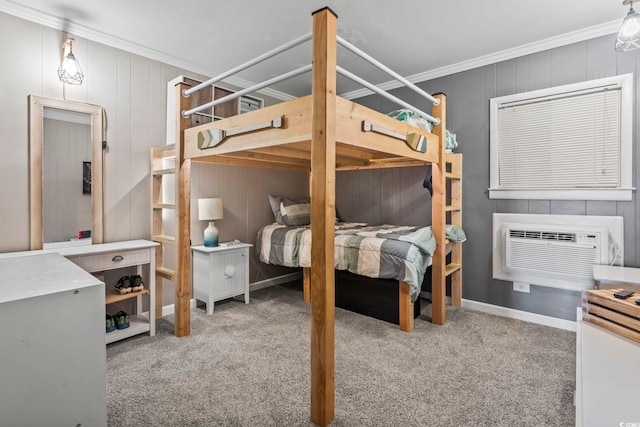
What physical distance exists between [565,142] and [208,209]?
3244 millimetres

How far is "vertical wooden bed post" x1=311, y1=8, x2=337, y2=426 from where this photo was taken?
1437mm

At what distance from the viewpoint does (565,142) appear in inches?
102

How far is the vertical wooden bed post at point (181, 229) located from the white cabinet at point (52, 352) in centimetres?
112

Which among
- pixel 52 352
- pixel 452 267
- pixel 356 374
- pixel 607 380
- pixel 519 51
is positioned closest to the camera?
pixel 607 380

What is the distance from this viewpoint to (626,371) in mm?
857

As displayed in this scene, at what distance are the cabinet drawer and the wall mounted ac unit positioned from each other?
3.12 metres

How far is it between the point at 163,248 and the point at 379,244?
204 centimetres

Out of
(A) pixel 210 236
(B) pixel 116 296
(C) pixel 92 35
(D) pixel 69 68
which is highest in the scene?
(C) pixel 92 35

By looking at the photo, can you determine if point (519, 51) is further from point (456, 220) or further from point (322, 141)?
point (322, 141)

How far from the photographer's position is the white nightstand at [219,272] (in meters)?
2.91

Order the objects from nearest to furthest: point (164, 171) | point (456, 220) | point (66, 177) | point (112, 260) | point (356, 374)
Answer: point (356, 374) < point (112, 260) < point (66, 177) < point (164, 171) < point (456, 220)

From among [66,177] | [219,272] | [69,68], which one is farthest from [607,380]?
[69,68]

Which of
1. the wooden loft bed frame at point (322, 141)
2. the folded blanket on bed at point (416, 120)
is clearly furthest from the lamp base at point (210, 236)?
the folded blanket on bed at point (416, 120)

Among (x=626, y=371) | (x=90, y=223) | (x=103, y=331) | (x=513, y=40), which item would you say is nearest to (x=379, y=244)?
(x=626, y=371)
